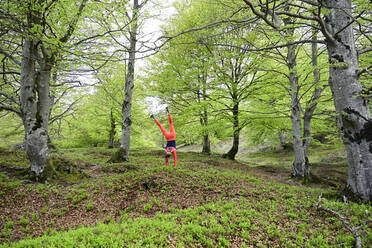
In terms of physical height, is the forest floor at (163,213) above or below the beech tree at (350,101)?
below

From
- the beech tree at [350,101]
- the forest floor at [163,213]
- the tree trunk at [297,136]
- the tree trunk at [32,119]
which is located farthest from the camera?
the tree trunk at [297,136]

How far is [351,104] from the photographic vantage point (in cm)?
396

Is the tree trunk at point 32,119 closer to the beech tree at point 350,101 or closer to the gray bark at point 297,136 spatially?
the beech tree at point 350,101

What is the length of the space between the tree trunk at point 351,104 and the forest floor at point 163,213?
690mm

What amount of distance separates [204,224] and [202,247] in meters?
0.61

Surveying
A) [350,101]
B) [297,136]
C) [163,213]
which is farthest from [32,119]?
[297,136]

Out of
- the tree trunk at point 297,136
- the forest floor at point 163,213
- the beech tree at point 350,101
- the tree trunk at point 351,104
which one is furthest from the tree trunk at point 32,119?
the tree trunk at point 297,136

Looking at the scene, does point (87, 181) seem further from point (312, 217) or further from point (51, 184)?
point (312, 217)

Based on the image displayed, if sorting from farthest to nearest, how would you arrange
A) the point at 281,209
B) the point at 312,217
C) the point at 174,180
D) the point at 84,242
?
the point at 174,180 < the point at 281,209 < the point at 312,217 < the point at 84,242

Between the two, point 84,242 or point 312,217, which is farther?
point 312,217

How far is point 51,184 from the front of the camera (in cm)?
537

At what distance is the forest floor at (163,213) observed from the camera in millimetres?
3068

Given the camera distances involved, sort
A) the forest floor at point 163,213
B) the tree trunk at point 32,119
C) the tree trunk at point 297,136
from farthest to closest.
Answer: the tree trunk at point 297,136 < the tree trunk at point 32,119 < the forest floor at point 163,213

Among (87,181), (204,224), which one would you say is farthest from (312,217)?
(87,181)
